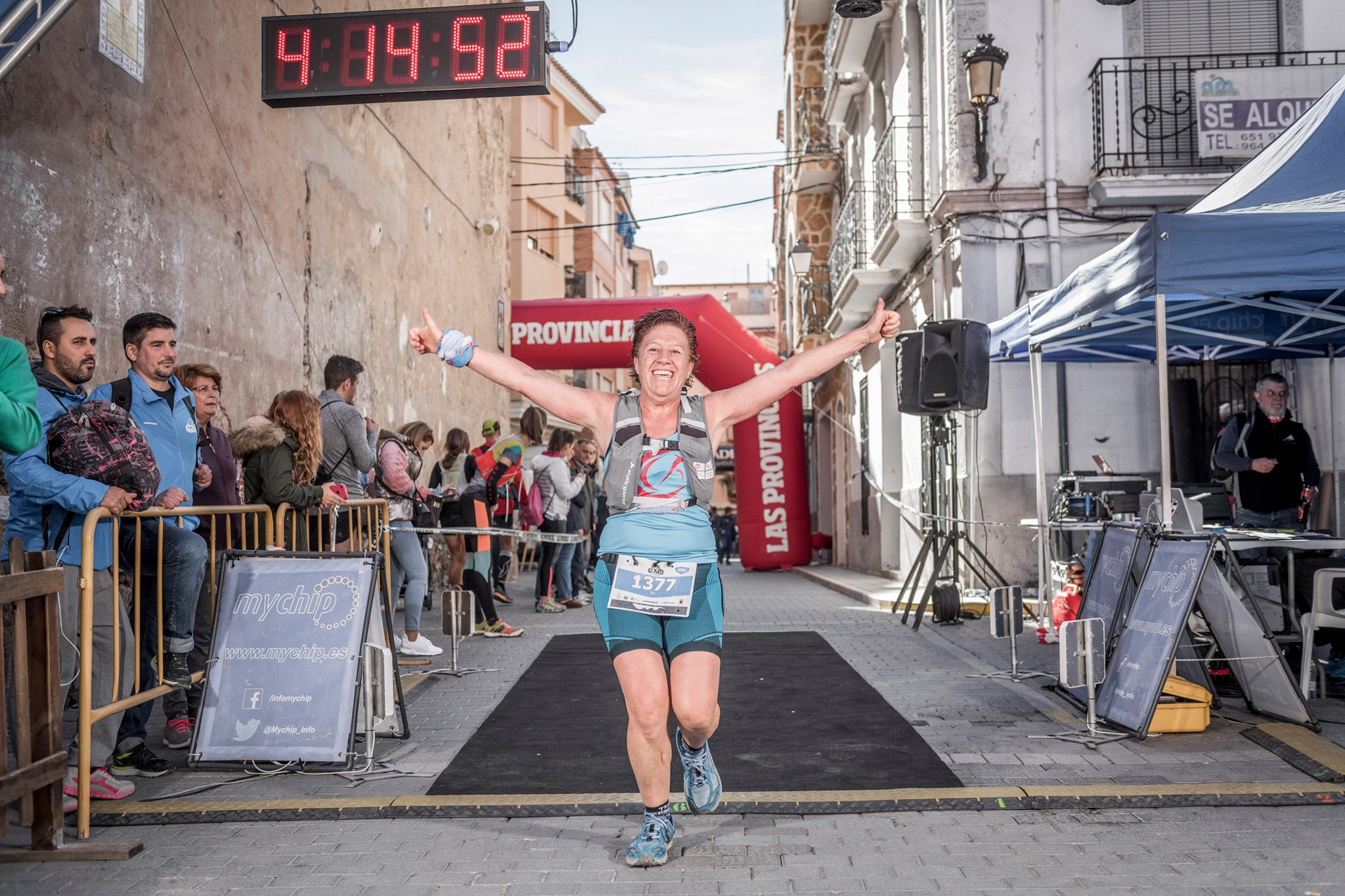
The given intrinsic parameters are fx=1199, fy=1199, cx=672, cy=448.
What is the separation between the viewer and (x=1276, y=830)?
4285 millimetres

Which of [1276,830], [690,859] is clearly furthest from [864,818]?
[1276,830]

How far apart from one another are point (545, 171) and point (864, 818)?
3227 cm

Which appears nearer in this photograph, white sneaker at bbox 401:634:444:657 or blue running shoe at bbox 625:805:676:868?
blue running shoe at bbox 625:805:676:868

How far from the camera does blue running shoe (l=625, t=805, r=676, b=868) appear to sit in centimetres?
396

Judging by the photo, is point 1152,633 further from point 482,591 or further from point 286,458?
point 482,591

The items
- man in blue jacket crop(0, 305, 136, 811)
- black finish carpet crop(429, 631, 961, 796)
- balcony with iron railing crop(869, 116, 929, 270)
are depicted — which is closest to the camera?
man in blue jacket crop(0, 305, 136, 811)

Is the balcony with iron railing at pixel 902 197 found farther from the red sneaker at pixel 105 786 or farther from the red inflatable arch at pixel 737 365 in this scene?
the red sneaker at pixel 105 786

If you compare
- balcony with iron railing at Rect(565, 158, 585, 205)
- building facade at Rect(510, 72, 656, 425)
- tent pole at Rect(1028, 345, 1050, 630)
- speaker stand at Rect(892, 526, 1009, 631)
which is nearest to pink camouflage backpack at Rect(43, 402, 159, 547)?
tent pole at Rect(1028, 345, 1050, 630)

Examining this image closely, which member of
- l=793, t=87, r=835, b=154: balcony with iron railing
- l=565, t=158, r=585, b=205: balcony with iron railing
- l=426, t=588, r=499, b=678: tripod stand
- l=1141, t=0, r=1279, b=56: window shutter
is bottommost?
l=426, t=588, r=499, b=678: tripod stand

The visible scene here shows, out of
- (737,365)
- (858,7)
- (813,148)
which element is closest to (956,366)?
(858,7)

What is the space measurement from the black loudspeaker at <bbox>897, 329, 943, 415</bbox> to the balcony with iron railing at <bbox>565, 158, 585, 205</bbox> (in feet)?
85.1

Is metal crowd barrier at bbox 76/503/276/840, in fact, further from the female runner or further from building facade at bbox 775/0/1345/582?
building facade at bbox 775/0/1345/582

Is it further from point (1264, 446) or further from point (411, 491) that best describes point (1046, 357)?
point (411, 491)

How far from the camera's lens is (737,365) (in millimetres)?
19234
